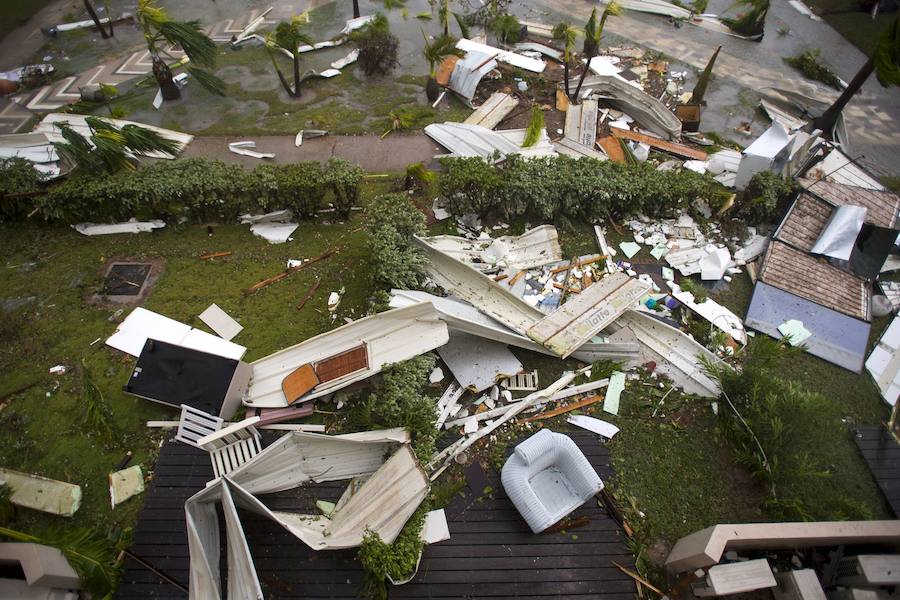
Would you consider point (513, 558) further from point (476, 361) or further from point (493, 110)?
point (493, 110)

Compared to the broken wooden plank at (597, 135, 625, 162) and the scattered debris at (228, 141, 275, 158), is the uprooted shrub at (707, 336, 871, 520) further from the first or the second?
the scattered debris at (228, 141, 275, 158)

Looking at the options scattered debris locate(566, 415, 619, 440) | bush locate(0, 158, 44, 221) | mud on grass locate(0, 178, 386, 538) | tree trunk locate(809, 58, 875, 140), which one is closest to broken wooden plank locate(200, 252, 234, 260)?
mud on grass locate(0, 178, 386, 538)

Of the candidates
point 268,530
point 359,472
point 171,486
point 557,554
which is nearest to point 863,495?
point 557,554

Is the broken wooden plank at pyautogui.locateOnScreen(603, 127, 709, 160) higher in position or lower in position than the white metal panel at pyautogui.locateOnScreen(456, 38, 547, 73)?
lower

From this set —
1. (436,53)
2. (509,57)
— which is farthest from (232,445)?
(509,57)

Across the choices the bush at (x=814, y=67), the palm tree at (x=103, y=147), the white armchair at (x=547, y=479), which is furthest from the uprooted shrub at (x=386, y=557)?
the bush at (x=814, y=67)

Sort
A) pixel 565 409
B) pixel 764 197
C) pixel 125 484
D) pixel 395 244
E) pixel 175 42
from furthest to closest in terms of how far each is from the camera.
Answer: pixel 175 42 < pixel 764 197 < pixel 395 244 < pixel 565 409 < pixel 125 484
